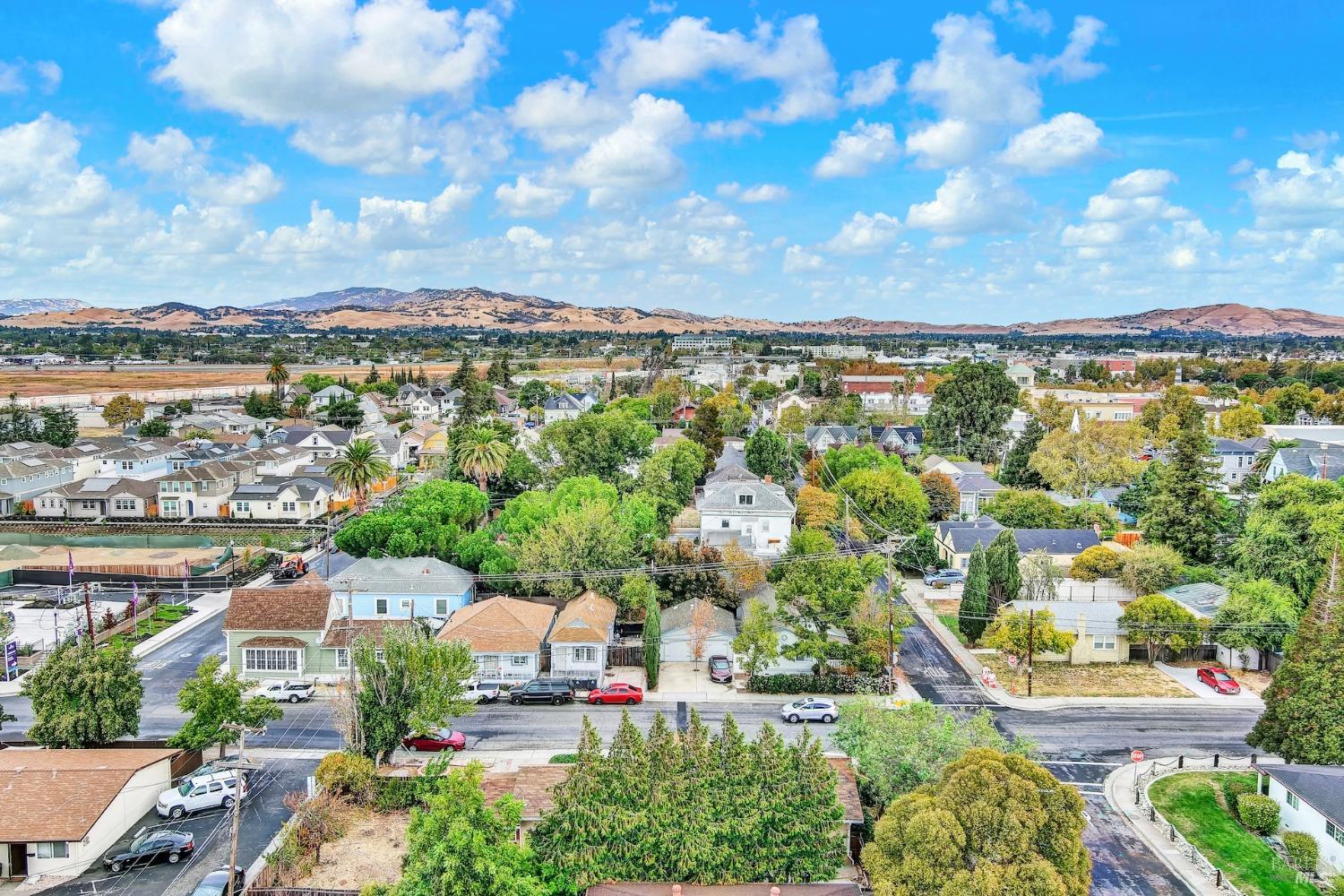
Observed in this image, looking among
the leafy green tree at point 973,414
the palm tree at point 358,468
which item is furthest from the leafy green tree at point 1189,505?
the palm tree at point 358,468

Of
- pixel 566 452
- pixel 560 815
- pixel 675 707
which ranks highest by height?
pixel 566 452

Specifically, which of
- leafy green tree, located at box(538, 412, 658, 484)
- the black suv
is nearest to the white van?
the black suv

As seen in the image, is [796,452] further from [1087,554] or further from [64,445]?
[64,445]

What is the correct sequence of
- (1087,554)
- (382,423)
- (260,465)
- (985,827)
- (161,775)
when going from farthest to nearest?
(382,423)
(260,465)
(1087,554)
(161,775)
(985,827)

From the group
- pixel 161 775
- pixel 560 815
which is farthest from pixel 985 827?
pixel 161 775

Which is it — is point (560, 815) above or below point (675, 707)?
above

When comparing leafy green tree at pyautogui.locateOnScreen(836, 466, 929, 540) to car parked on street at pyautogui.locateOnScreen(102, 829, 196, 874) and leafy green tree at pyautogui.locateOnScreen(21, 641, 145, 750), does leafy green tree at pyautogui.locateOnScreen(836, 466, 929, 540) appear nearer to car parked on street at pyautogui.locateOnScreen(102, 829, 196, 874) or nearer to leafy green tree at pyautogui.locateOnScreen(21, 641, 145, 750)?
leafy green tree at pyautogui.locateOnScreen(21, 641, 145, 750)
